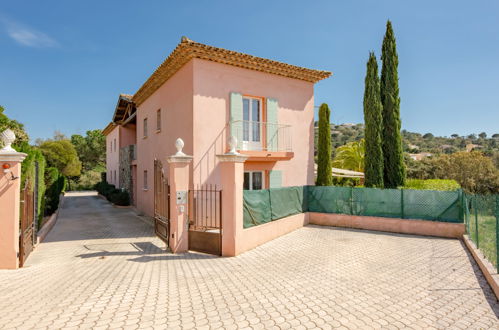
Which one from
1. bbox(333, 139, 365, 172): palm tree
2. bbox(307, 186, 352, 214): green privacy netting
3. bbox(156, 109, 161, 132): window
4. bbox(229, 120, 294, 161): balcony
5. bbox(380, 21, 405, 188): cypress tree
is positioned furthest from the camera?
bbox(333, 139, 365, 172): palm tree

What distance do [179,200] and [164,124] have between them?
638cm

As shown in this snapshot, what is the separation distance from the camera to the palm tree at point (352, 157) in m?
27.3

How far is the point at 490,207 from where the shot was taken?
7441mm

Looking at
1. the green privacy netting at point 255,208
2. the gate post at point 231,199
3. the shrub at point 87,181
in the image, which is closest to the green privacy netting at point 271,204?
the green privacy netting at point 255,208

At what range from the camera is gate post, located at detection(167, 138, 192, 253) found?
26.3ft

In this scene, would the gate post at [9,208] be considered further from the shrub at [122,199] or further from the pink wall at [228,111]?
the shrub at [122,199]

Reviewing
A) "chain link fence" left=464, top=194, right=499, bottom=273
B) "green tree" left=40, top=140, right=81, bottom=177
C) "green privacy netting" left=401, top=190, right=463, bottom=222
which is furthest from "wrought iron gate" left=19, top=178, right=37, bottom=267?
"green tree" left=40, top=140, right=81, bottom=177

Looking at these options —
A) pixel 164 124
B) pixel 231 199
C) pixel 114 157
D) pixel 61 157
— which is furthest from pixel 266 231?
pixel 61 157

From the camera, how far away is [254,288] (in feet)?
18.6

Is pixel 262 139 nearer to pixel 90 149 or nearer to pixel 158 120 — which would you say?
pixel 158 120

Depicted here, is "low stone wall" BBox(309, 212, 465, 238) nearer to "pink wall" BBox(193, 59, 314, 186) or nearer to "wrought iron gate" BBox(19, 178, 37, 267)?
"pink wall" BBox(193, 59, 314, 186)

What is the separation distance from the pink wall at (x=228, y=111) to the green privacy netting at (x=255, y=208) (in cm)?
228

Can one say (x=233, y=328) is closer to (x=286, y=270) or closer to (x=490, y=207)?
(x=286, y=270)

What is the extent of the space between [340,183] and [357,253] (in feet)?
46.3
